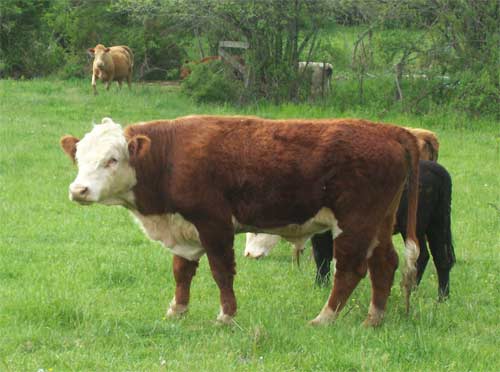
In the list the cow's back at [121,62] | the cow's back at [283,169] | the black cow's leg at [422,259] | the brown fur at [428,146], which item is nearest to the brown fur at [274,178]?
the cow's back at [283,169]

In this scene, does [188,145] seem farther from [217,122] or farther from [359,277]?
[359,277]

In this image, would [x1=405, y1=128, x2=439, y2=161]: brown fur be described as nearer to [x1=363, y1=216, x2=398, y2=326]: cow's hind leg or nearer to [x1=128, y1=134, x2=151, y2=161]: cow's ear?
[x1=363, y1=216, x2=398, y2=326]: cow's hind leg

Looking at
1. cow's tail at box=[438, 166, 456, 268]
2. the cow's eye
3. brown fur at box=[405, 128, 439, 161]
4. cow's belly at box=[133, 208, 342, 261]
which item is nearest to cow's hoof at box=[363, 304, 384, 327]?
cow's belly at box=[133, 208, 342, 261]

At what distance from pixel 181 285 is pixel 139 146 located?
1.26 metres

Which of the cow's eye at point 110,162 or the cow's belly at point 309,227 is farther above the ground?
the cow's eye at point 110,162

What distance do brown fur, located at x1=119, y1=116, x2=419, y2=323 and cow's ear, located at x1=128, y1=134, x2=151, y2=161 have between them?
8cm

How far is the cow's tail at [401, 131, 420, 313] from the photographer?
7547mm

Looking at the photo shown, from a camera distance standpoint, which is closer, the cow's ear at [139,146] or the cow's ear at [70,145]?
the cow's ear at [139,146]

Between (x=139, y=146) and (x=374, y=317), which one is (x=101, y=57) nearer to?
(x=139, y=146)

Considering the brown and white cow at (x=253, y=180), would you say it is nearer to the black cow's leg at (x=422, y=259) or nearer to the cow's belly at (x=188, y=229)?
the cow's belly at (x=188, y=229)

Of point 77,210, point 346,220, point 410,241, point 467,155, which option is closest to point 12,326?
point 346,220

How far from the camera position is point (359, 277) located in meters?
7.51

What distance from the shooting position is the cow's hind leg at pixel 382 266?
7.64m

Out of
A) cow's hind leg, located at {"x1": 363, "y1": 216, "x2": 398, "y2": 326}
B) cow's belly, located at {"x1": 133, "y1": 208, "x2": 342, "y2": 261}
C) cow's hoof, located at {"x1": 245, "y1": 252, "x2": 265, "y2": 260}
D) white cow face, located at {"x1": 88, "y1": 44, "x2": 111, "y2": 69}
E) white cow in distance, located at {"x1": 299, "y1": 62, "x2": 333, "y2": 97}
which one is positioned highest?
cow's belly, located at {"x1": 133, "y1": 208, "x2": 342, "y2": 261}
